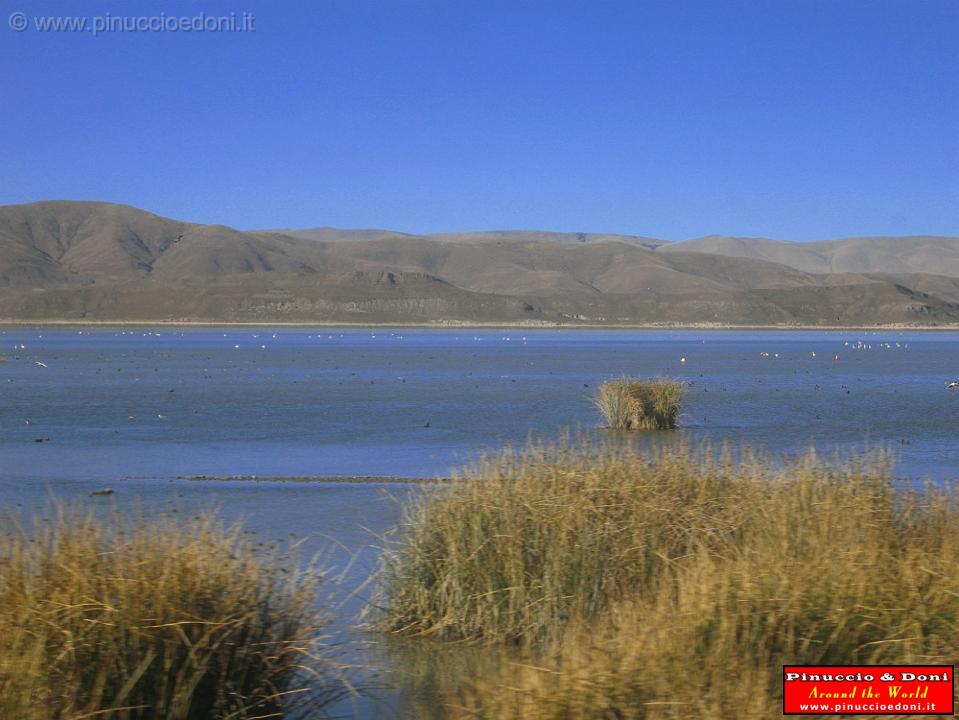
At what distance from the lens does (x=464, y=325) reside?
5797 inches

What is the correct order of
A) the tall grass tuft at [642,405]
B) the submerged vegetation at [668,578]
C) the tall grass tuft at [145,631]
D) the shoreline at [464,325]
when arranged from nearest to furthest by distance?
the tall grass tuft at [145,631], the submerged vegetation at [668,578], the tall grass tuft at [642,405], the shoreline at [464,325]

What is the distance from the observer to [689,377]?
4494 centimetres

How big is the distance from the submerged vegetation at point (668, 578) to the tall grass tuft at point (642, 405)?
13607 millimetres

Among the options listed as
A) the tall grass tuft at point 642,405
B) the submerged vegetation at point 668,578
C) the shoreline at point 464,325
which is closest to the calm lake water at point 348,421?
the tall grass tuft at point 642,405

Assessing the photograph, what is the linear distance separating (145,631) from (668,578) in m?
3.28

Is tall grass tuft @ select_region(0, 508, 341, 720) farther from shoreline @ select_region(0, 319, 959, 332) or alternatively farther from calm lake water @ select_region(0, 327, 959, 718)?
shoreline @ select_region(0, 319, 959, 332)

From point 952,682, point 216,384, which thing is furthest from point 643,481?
point 216,384

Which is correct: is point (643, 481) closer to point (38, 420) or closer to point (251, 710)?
point (251, 710)

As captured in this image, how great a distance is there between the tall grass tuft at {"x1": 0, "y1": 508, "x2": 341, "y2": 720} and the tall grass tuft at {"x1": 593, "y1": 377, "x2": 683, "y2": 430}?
60.3 ft

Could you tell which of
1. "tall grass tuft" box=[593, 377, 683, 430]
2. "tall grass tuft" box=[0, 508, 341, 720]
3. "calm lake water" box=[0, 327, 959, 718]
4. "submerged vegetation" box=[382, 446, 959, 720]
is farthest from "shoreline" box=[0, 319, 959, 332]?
"tall grass tuft" box=[0, 508, 341, 720]

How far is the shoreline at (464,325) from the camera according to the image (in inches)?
5472

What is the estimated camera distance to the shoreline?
139 m

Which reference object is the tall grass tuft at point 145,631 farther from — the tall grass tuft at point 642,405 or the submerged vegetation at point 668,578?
the tall grass tuft at point 642,405

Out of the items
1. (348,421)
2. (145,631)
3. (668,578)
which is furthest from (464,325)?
(145,631)
